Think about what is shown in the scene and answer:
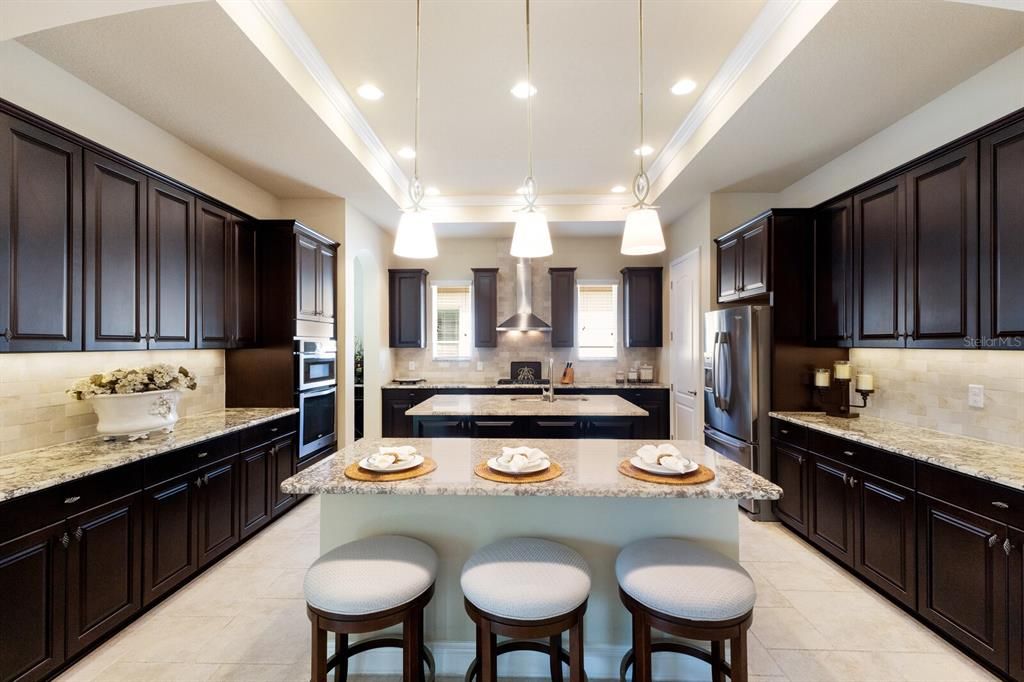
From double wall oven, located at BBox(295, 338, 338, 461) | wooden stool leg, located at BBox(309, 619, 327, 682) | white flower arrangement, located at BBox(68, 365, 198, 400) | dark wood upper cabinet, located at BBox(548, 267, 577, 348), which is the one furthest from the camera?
dark wood upper cabinet, located at BBox(548, 267, 577, 348)

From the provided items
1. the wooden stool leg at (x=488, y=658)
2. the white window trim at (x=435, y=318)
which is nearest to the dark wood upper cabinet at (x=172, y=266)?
the wooden stool leg at (x=488, y=658)

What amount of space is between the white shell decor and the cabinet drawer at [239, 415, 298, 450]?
25.1 inches

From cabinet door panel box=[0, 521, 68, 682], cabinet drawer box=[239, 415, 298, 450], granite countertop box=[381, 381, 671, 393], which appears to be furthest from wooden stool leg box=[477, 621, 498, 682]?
granite countertop box=[381, 381, 671, 393]

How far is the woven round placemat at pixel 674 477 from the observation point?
5.32 ft

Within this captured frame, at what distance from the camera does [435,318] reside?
6.38 metres

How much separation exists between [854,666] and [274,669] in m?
2.58

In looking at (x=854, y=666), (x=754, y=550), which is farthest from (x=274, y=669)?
(x=754, y=550)

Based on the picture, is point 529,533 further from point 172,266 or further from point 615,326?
point 615,326

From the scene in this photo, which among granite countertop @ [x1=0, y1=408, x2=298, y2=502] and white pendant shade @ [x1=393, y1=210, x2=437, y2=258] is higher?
white pendant shade @ [x1=393, y1=210, x2=437, y2=258]

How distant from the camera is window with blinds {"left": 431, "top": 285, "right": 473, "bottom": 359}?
20.8ft

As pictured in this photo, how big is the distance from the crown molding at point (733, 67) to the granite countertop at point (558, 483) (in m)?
2.30

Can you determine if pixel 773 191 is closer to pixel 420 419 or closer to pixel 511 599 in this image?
pixel 420 419

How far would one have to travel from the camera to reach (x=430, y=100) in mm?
3131

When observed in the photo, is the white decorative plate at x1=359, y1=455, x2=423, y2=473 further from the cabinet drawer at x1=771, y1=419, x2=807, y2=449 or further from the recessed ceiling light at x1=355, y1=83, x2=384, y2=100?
the cabinet drawer at x1=771, y1=419, x2=807, y2=449
